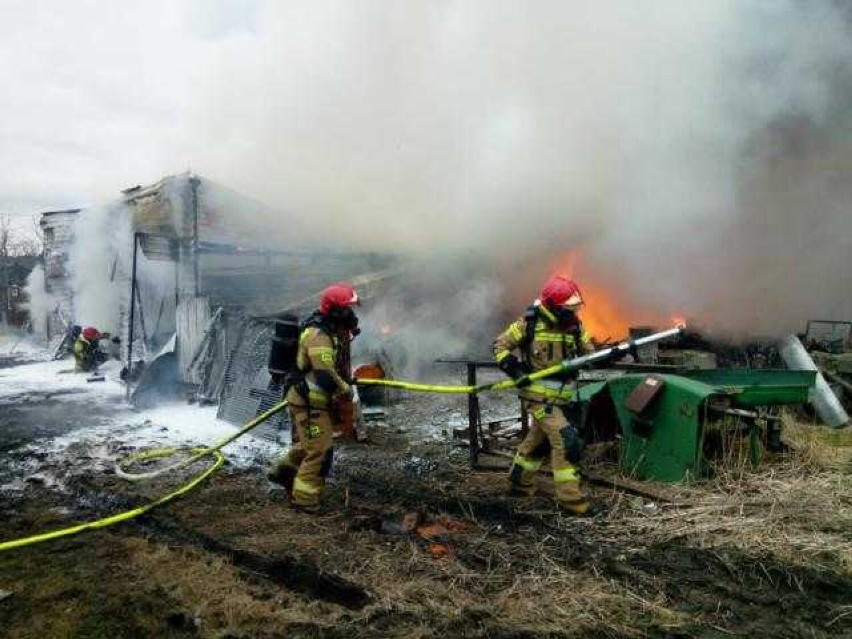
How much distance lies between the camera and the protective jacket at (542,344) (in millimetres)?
4527

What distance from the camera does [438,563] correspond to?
3.45 meters

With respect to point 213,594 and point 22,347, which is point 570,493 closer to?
point 213,594

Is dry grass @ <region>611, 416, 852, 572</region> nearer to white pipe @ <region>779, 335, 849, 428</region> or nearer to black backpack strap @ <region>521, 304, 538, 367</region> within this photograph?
black backpack strap @ <region>521, 304, 538, 367</region>

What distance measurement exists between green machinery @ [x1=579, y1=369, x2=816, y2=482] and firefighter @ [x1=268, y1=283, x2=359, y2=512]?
2.37m

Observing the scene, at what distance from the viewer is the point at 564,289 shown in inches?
178

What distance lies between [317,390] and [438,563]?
165cm

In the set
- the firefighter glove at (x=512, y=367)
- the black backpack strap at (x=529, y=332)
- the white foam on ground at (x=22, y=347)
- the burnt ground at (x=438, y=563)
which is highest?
the black backpack strap at (x=529, y=332)

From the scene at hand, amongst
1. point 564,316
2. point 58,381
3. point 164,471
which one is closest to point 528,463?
point 564,316

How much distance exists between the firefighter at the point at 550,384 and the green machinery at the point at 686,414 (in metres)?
0.65

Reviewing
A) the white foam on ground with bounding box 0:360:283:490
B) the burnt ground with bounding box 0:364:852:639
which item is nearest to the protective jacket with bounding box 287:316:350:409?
the burnt ground with bounding box 0:364:852:639

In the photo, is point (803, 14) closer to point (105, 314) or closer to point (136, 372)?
point (136, 372)

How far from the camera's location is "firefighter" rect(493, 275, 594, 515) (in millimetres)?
4324

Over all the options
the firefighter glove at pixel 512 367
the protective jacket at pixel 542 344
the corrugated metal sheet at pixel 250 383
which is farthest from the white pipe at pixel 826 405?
the corrugated metal sheet at pixel 250 383

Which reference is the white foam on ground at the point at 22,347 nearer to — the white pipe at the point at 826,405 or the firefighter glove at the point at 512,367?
the firefighter glove at the point at 512,367
